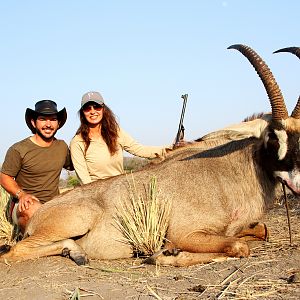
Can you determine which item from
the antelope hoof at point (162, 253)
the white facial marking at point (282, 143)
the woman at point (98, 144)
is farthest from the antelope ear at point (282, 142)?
the woman at point (98, 144)

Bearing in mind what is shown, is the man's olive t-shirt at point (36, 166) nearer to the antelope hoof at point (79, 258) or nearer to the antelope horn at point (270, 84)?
the antelope hoof at point (79, 258)

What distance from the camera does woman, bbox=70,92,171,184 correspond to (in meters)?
7.98

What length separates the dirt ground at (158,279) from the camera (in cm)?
425

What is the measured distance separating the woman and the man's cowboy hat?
14.3 inches

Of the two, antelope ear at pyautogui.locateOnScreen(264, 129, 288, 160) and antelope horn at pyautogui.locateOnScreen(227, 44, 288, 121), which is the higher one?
antelope horn at pyautogui.locateOnScreen(227, 44, 288, 121)

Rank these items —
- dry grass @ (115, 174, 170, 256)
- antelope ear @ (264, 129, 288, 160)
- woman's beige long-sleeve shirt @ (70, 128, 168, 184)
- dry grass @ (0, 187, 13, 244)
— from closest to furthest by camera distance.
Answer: antelope ear @ (264, 129, 288, 160)
dry grass @ (115, 174, 170, 256)
woman's beige long-sleeve shirt @ (70, 128, 168, 184)
dry grass @ (0, 187, 13, 244)

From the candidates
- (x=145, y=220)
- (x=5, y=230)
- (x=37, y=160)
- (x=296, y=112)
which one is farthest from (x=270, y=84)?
(x=5, y=230)

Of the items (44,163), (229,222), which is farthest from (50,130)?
(229,222)

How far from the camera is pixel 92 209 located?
6.57m

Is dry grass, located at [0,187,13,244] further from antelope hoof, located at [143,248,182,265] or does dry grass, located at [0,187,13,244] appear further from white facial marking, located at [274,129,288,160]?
white facial marking, located at [274,129,288,160]

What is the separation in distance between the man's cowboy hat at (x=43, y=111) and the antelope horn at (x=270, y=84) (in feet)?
10.6

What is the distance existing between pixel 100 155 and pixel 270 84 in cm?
312

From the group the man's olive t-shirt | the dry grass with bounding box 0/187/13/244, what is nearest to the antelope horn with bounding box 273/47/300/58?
the man's olive t-shirt

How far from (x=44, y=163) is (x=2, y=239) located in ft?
5.13
